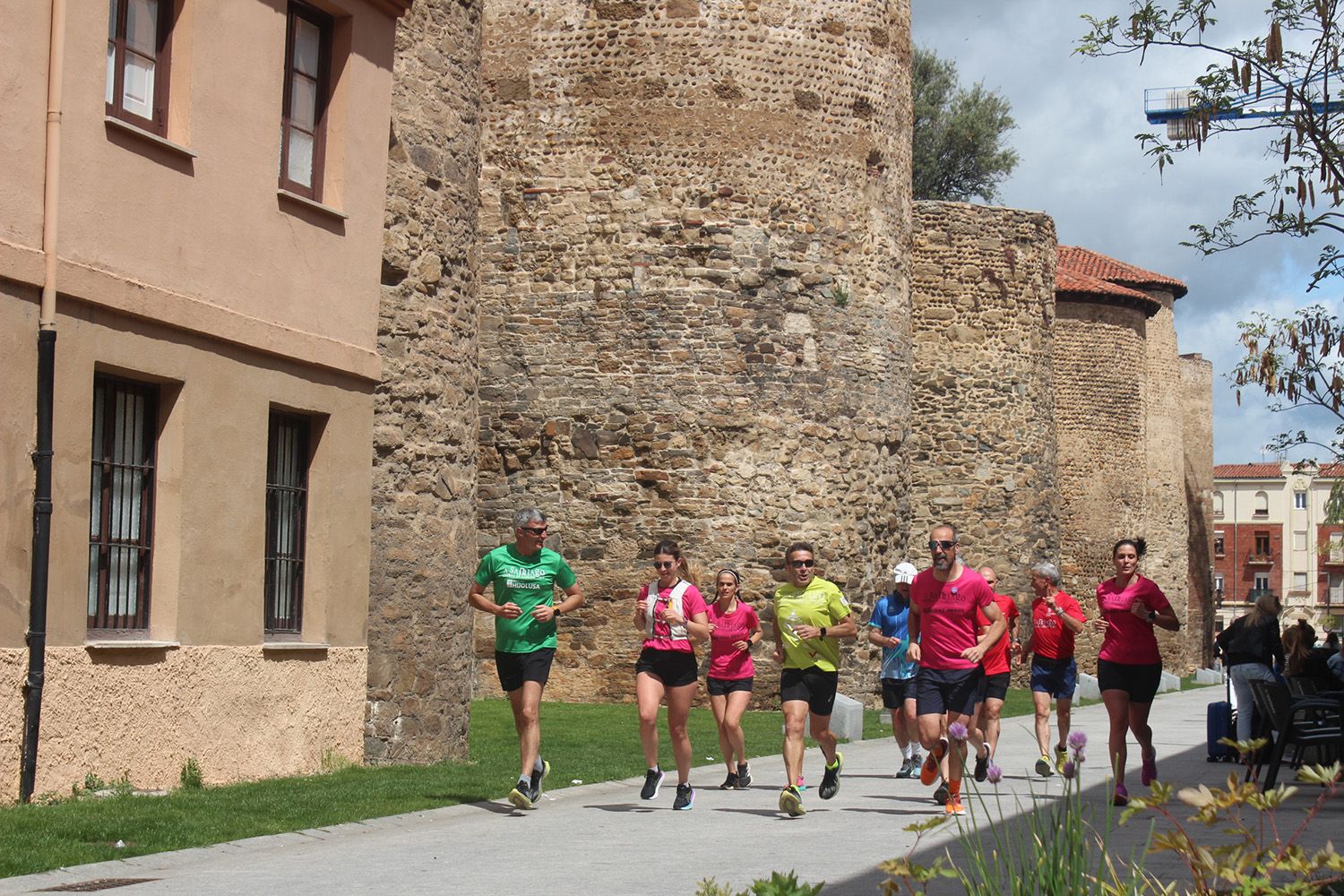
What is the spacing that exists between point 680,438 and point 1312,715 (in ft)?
34.3

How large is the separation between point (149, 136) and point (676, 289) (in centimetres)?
1316

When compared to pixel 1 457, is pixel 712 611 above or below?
below

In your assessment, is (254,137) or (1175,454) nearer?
(254,137)

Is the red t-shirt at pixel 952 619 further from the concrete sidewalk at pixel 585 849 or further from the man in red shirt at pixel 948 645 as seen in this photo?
the concrete sidewalk at pixel 585 849

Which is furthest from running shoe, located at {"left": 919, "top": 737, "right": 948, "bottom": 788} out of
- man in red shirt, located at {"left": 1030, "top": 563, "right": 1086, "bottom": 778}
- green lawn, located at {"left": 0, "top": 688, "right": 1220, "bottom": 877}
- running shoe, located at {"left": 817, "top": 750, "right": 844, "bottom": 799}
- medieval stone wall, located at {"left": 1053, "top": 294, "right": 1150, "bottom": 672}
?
medieval stone wall, located at {"left": 1053, "top": 294, "right": 1150, "bottom": 672}

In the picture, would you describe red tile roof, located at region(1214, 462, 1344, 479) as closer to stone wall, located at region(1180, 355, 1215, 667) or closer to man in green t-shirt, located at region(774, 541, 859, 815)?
stone wall, located at region(1180, 355, 1215, 667)

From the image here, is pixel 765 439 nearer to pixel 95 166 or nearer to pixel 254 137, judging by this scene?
pixel 254 137

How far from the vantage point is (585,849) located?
35.6 feet

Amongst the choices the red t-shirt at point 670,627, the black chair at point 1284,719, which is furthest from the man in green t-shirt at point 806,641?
the black chair at point 1284,719

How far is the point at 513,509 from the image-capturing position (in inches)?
1028

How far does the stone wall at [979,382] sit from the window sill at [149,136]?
81.9ft

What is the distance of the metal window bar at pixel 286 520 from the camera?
579 inches

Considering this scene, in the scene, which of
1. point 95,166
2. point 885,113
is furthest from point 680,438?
point 95,166

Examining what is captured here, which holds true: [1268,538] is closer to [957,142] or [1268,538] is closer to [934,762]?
[957,142]
